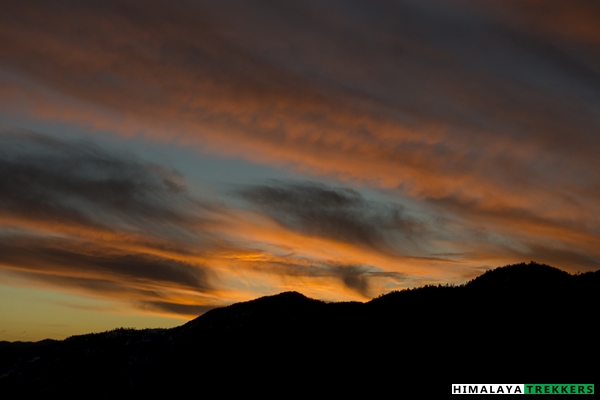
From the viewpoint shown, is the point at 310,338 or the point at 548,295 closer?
the point at 548,295

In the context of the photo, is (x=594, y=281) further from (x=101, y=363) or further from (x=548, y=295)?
(x=101, y=363)

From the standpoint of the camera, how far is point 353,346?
115ft

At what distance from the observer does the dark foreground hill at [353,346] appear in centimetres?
2650

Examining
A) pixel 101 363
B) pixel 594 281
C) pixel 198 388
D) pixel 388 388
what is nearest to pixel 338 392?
pixel 388 388

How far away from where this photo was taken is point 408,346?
103 feet

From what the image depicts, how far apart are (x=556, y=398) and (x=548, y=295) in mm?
11021

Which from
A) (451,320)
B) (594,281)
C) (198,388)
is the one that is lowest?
(198,388)

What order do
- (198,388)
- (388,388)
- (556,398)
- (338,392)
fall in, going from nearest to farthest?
(556,398) → (388,388) → (338,392) → (198,388)

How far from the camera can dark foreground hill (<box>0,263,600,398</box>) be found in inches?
1043

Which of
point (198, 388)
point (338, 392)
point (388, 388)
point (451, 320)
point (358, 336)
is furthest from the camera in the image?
point (198, 388)

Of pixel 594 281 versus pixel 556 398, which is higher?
pixel 594 281

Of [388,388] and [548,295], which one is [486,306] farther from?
[388,388]

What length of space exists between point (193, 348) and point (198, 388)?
6686 mm

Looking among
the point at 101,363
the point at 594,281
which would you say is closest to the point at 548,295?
the point at 594,281
